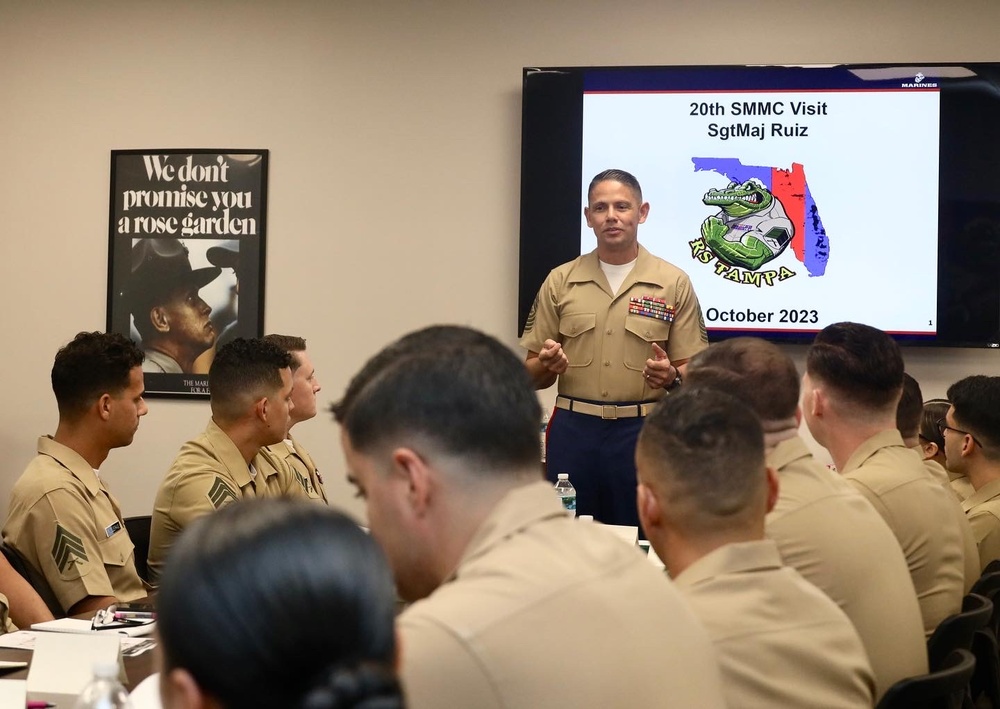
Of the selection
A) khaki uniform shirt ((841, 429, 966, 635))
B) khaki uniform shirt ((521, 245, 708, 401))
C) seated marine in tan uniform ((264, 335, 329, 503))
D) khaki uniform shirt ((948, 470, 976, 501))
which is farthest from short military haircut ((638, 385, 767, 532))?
khaki uniform shirt ((521, 245, 708, 401))

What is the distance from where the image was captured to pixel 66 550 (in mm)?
2830

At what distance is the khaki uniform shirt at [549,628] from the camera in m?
1.06

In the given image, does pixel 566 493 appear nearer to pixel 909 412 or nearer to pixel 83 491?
pixel 909 412

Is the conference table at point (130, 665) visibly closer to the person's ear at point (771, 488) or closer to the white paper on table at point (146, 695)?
the white paper on table at point (146, 695)

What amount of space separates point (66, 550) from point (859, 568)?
1970mm

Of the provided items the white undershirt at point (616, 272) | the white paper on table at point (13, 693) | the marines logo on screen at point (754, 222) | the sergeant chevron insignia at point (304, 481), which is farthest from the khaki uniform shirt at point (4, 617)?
the marines logo on screen at point (754, 222)

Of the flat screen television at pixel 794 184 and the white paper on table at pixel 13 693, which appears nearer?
the white paper on table at pixel 13 693

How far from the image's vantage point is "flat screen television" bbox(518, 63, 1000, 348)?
5.00 meters

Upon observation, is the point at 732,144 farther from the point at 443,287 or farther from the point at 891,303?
the point at 443,287

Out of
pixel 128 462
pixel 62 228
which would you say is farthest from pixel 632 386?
pixel 62 228

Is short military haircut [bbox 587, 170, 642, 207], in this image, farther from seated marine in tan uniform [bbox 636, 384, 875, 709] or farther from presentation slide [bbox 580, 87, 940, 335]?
seated marine in tan uniform [bbox 636, 384, 875, 709]

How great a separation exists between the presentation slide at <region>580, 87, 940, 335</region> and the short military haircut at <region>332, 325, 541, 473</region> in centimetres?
387

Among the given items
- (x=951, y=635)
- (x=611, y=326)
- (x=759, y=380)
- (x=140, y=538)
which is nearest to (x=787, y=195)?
(x=611, y=326)

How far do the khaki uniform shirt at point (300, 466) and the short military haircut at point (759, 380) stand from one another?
1.97 meters
